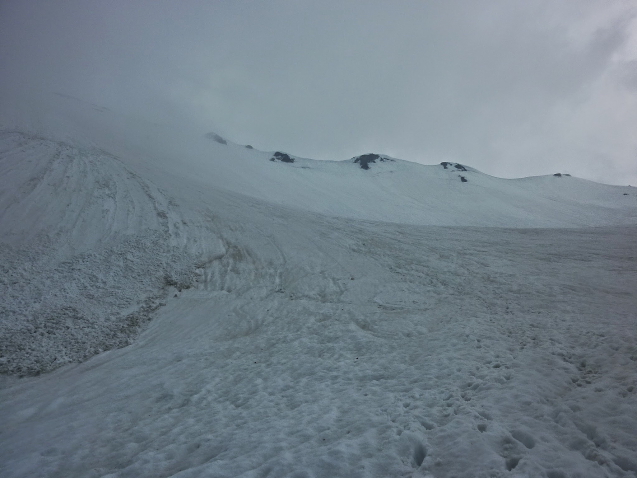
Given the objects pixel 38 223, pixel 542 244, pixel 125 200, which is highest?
pixel 542 244

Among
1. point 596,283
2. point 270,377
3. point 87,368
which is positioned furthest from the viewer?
point 596,283

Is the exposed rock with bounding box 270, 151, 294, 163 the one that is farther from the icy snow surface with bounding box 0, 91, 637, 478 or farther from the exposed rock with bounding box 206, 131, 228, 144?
the icy snow surface with bounding box 0, 91, 637, 478

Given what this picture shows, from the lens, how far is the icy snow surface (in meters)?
6.45

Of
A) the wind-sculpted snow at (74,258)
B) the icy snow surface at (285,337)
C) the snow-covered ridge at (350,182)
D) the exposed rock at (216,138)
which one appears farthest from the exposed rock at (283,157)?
the wind-sculpted snow at (74,258)

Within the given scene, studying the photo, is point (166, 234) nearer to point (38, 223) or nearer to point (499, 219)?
point (38, 223)

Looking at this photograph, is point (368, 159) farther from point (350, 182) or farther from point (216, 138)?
point (216, 138)

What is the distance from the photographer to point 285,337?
43.0 ft

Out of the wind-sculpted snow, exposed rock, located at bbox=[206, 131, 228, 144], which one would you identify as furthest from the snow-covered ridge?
the wind-sculpted snow

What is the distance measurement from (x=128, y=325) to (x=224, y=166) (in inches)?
1576

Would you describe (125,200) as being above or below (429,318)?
above

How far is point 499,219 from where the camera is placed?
143 ft

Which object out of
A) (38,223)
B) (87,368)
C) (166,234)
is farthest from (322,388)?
(38,223)

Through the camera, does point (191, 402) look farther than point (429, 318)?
No

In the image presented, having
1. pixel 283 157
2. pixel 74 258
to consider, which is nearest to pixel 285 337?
pixel 74 258
